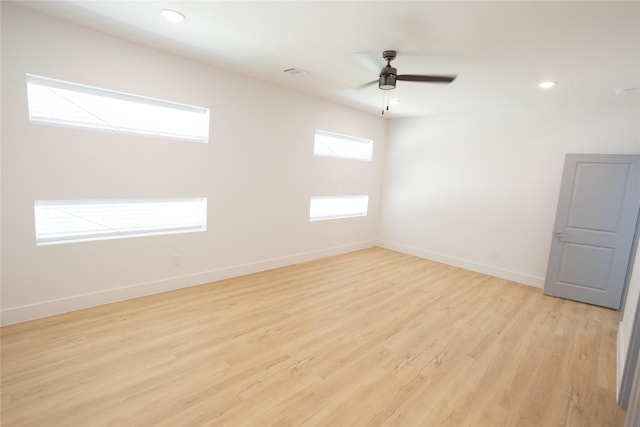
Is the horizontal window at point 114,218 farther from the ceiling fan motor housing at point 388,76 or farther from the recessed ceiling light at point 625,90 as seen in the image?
the recessed ceiling light at point 625,90

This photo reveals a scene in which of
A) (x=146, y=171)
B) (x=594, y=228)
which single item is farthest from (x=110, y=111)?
(x=594, y=228)

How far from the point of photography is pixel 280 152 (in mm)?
4387

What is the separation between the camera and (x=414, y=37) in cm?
249

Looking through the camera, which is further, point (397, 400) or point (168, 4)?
point (168, 4)

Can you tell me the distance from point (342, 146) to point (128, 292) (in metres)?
3.95

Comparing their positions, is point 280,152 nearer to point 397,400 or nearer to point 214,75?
point 214,75

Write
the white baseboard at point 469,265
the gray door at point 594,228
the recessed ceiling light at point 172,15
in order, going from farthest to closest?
the white baseboard at point 469,265, the gray door at point 594,228, the recessed ceiling light at point 172,15

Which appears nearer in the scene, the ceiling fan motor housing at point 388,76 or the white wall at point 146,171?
the white wall at point 146,171

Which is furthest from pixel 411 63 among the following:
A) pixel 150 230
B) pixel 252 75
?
pixel 150 230

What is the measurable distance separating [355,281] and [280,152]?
2.16 m

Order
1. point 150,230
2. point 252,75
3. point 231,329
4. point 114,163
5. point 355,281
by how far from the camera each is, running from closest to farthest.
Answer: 1. point 231,329
2. point 114,163
3. point 150,230
4. point 252,75
5. point 355,281

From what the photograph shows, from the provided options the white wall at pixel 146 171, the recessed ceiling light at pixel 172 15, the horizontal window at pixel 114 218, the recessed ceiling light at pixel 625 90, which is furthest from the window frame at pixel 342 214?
the recessed ceiling light at pixel 625 90

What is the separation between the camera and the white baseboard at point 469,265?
4.56 meters

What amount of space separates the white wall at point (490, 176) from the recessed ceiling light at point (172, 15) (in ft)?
14.5
